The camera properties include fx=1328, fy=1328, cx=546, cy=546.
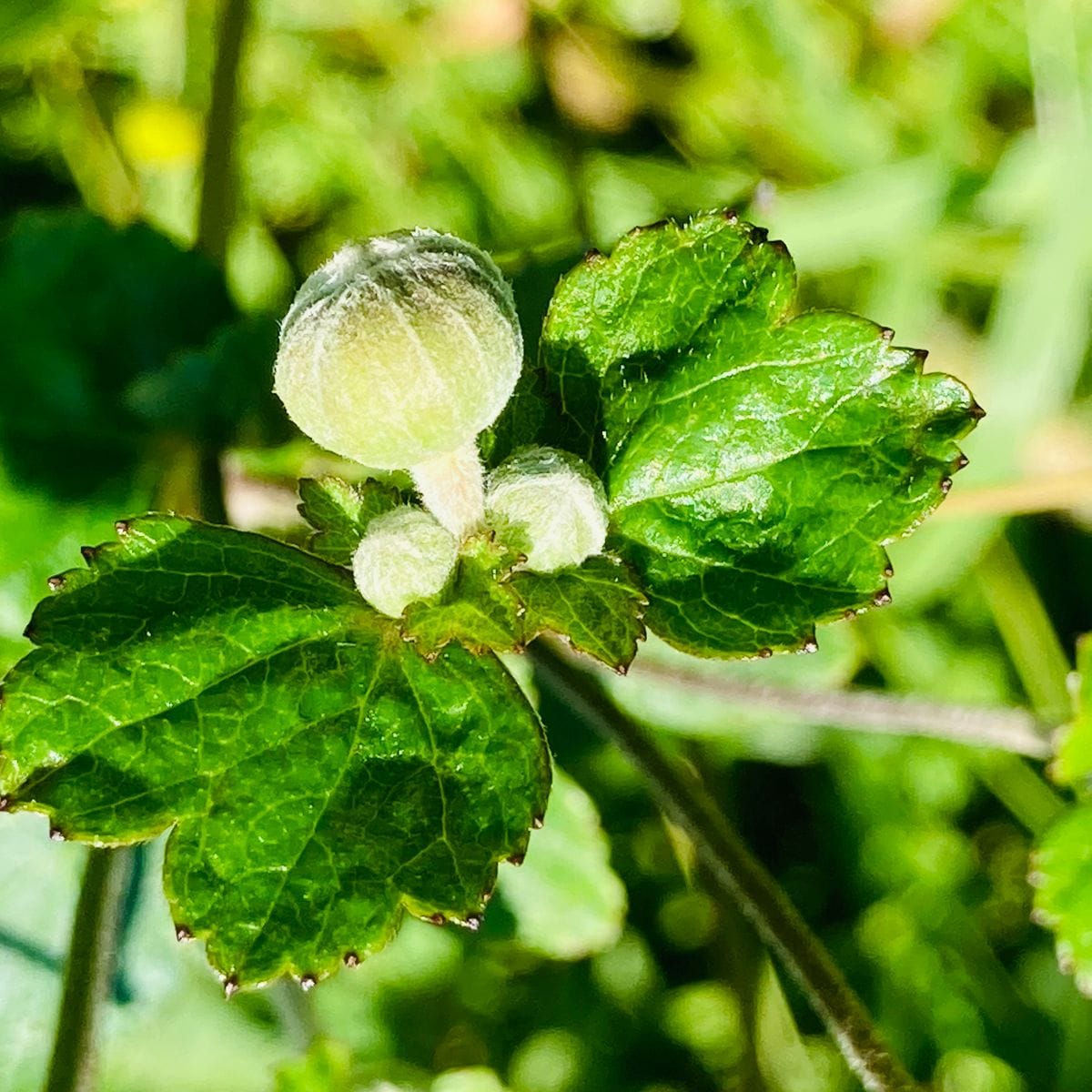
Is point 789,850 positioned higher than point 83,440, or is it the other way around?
point 83,440

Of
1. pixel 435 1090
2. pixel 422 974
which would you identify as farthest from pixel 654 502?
pixel 422 974

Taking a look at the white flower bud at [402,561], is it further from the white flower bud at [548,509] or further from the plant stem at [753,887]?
the plant stem at [753,887]

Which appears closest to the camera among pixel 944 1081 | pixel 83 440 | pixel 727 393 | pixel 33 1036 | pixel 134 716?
pixel 134 716

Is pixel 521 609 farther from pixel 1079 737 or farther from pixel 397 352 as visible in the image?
pixel 1079 737

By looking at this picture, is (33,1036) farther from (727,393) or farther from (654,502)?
(727,393)

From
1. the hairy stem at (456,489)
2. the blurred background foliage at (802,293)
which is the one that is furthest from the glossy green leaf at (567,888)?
the hairy stem at (456,489)

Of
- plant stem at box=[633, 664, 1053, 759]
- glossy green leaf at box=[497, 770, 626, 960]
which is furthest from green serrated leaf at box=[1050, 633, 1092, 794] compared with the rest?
glossy green leaf at box=[497, 770, 626, 960]

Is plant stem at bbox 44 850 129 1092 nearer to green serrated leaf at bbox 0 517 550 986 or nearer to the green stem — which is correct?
green serrated leaf at bbox 0 517 550 986
